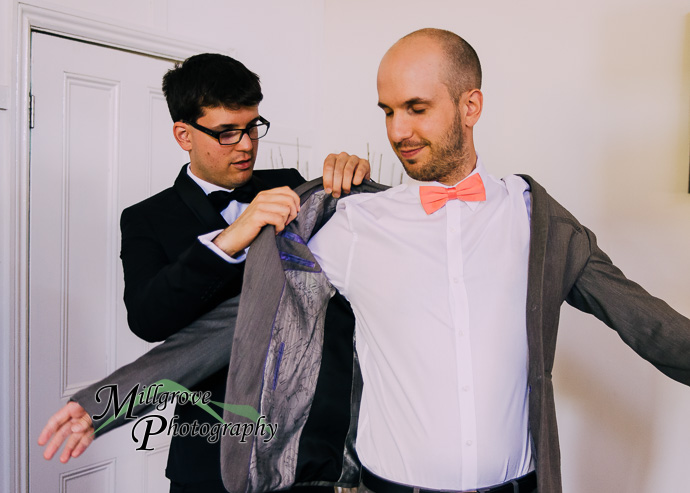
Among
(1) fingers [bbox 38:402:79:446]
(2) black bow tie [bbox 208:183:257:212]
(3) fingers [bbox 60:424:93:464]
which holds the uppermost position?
(2) black bow tie [bbox 208:183:257:212]

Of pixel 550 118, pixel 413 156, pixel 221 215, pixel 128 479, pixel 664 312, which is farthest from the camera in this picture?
pixel 128 479

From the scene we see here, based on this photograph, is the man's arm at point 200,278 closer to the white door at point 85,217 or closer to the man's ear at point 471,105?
the man's ear at point 471,105

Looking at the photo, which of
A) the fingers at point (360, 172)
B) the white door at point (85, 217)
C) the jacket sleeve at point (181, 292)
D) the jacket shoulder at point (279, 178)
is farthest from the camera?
the white door at point (85, 217)

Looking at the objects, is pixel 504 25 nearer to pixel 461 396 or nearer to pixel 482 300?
pixel 482 300

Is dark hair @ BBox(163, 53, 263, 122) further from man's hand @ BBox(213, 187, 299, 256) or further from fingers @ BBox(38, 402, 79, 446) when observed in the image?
fingers @ BBox(38, 402, 79, 446)

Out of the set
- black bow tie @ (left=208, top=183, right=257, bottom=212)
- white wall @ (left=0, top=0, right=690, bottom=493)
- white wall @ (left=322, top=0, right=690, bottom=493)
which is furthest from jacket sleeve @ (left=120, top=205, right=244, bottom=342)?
white wall @ (left=322, top=0, right=690, bottom=493)

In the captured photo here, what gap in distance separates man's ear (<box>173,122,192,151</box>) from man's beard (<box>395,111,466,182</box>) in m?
0.71

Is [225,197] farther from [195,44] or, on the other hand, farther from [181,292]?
[195,44]

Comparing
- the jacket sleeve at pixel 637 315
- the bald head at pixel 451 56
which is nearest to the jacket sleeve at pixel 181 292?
the bald head at pixel 451 56

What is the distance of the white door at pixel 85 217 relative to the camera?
94.3 inches

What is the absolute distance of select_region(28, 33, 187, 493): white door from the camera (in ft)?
7.86

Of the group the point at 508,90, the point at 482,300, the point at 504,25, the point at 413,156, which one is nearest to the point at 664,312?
the point at 482,300

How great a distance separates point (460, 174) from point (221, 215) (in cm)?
72

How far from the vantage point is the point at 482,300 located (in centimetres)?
132
